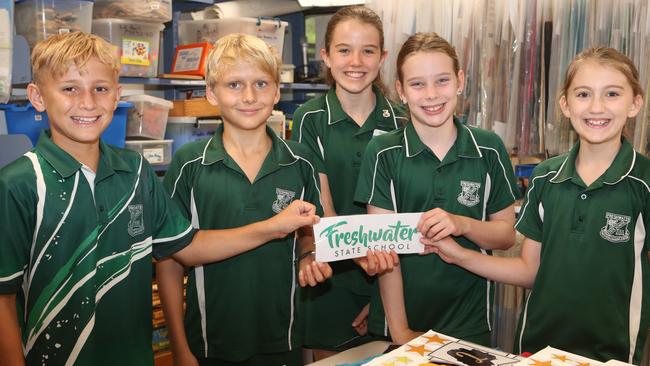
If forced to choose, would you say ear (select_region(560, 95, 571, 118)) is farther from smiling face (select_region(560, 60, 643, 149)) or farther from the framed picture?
the framed picture

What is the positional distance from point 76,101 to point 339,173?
103cm

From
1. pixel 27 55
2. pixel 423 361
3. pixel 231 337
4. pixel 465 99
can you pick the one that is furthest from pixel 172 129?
pixel 423 361

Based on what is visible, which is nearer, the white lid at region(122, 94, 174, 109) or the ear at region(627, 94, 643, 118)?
the ear at region(627, 94, 643, 118)

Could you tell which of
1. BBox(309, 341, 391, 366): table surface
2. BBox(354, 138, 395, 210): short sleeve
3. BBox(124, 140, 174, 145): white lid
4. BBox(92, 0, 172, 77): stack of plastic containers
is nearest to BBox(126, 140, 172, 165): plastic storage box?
BBox(124, 140, 174, 145): white lid

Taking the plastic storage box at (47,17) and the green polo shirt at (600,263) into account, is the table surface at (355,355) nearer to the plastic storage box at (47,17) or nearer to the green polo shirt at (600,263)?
the green polo shirt at (600,263)

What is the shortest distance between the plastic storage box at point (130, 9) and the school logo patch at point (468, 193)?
2155mm

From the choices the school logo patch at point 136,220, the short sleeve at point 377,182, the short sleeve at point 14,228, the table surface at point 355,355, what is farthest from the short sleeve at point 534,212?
the short sleeve at point 14,228

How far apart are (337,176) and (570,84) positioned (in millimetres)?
902

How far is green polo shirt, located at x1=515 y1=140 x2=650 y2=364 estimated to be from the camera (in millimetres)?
1899

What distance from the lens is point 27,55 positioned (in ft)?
9.78

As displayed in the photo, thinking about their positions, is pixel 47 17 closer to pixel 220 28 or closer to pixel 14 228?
pixel 220 28

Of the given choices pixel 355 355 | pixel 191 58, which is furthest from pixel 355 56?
pixel 191 58

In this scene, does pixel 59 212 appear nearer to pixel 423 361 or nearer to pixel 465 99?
pixel 423 361

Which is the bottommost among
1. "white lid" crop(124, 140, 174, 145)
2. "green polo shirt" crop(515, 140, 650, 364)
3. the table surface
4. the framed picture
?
the table surface
